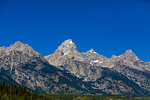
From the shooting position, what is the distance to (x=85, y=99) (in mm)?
166875

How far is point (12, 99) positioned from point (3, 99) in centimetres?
1266

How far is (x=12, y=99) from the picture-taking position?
19950 cm

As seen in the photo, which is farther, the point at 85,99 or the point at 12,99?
the point at 12,99

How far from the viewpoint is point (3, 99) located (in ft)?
616

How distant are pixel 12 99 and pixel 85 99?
235ft

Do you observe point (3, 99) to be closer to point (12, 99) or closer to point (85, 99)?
point (12, 99)

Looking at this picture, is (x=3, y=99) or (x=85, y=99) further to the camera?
(x=3, y=99)

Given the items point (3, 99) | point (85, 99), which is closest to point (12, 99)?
point (3, 99)
